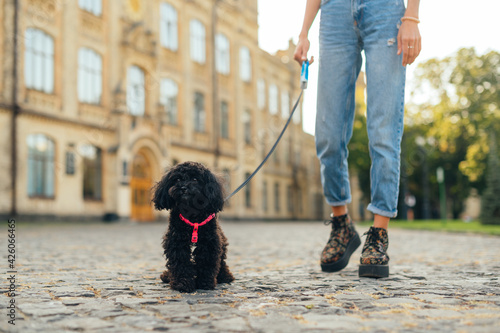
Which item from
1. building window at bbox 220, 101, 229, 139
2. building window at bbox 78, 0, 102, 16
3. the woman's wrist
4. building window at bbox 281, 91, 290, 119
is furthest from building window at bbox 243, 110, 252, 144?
the woman's wrist

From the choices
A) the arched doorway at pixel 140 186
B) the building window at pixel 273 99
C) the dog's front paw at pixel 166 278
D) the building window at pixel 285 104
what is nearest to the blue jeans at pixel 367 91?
the dog's front paw at pixel 166 278

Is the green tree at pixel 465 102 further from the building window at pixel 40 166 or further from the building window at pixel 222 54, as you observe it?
the building window at pixel 40 166

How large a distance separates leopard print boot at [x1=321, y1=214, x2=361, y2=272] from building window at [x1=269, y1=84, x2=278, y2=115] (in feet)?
122

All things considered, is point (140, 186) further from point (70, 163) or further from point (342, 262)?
point (342, 262)

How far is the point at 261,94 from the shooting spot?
40000 mm

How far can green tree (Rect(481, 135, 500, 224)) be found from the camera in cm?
2252

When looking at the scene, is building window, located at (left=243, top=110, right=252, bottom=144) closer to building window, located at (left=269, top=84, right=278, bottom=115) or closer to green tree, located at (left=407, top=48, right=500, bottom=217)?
building window, located at (left=269, top=84, right=278, bottom=115)

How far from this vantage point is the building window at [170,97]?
2802 centimetres

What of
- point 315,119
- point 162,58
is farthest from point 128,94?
point 315,119

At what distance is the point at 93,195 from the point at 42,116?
160 inches

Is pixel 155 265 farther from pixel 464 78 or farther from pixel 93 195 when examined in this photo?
pixel 464 78

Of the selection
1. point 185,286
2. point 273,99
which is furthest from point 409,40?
point 273,99

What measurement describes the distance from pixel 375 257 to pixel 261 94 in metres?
36.3

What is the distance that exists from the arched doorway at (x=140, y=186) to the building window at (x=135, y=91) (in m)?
2.03
